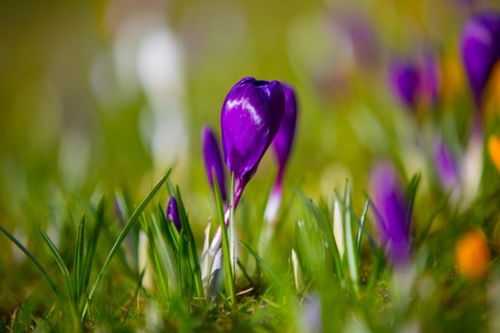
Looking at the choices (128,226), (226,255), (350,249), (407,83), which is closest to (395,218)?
(350,249)

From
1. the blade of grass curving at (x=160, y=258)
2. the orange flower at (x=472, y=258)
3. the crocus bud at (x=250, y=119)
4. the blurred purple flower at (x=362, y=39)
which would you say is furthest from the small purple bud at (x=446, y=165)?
the blurred purple flower at (x=362, y=39)

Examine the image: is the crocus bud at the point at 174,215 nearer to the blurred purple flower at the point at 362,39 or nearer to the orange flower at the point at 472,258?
the orange flower at the point at 472,258

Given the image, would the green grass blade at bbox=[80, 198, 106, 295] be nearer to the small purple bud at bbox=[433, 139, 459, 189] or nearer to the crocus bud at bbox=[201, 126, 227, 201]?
the crocus bud at bbox=[201, 126, 227, 201]

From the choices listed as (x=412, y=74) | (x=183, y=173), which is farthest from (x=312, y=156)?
(x=412, y=74)

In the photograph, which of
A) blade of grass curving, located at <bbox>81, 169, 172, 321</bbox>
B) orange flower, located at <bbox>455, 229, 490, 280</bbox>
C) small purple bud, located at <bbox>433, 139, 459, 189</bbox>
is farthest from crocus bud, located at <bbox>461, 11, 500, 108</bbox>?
blade of grass curving, located at <bbox>81, 169, 172, 321</bbox>

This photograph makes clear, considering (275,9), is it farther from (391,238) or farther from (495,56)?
(391,238)

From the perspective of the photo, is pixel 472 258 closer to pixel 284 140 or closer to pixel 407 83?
pixel 284 140
